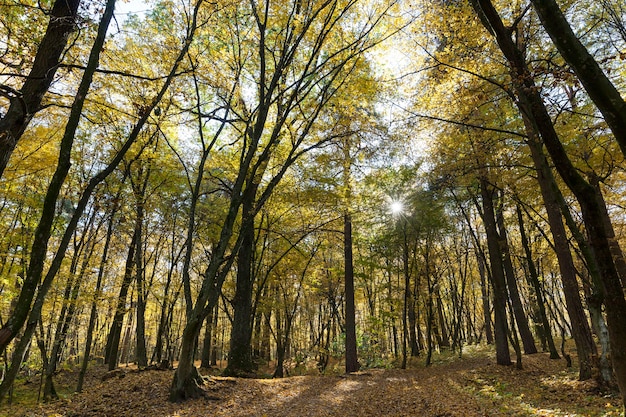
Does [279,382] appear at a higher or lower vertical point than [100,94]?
lower

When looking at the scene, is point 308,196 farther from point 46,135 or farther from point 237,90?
point 46,135

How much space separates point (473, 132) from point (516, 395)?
24.2 ft

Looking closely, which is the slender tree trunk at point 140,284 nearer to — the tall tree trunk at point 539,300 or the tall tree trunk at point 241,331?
the tall tree trunk at point 241,331

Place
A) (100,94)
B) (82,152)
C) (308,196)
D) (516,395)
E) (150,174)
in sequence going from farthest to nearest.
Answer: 1. (150,174)
2. (308,196)
3. (82,152)
4. (100,94)
5. (516,395)

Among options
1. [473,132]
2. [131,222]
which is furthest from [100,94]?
[473,132]

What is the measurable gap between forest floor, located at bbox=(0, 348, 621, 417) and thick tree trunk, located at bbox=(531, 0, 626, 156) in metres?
5.24

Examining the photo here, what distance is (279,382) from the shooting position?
1071cm

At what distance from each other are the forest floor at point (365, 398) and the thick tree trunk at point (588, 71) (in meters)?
5.24

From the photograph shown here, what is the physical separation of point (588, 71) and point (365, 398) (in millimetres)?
8558

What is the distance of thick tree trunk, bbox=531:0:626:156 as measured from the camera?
2.57 metres

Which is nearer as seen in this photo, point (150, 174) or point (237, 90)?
point (237, 90)

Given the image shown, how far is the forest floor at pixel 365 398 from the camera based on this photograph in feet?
21.4

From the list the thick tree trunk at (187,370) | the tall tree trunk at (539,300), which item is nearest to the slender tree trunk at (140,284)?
the thick tree trunk at (187,370)

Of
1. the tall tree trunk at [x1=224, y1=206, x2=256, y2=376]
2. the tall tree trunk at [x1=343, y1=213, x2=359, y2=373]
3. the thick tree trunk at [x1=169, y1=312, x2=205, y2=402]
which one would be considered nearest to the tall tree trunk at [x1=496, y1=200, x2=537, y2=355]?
the tall tree trunk at [x1=343, y1=213, x2=359, y2=373]
